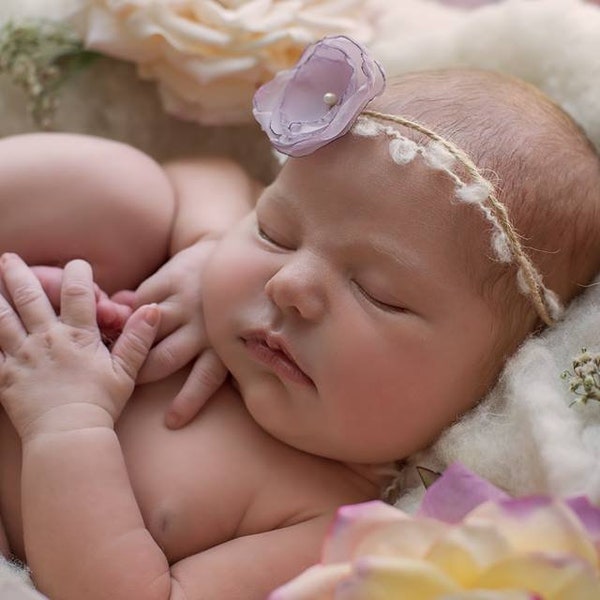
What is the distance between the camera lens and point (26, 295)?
1081 millimetres

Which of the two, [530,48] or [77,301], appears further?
[530,48]

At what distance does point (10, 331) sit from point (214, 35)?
489 millimetres

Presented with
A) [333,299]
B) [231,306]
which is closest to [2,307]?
[231,306]

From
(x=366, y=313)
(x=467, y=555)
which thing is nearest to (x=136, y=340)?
(x=366, y=313)

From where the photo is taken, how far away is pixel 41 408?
101 cm

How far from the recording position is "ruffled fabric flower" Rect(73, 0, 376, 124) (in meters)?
1.26

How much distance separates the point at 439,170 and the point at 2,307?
515 mm

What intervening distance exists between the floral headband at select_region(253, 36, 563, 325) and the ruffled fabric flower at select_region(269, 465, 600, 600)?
1.14ft

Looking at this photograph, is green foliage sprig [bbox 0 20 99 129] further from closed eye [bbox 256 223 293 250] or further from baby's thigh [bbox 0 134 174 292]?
closed eye [bbox 256 223 293 250]

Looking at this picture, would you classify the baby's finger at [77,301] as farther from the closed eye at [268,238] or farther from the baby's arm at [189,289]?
the closed eye at [268,238]

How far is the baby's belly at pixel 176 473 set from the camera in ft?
3.35

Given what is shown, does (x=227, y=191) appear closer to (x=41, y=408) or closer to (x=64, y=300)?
(x=64, y=300)

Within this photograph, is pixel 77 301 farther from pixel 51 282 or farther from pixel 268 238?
pixel 268 238

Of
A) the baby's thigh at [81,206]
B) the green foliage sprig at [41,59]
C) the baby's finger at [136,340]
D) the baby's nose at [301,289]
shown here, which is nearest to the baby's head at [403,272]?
the baby's nose at [301,289]
